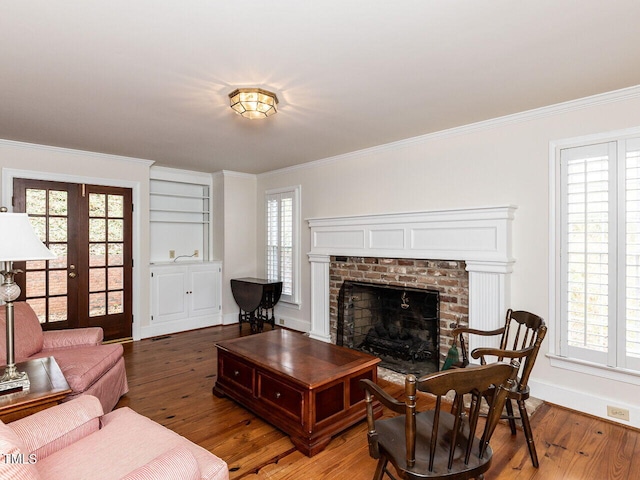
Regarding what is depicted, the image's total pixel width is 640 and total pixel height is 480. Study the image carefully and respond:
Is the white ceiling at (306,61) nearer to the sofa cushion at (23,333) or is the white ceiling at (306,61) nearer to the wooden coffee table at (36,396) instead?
the sofa cushion at (23,333)

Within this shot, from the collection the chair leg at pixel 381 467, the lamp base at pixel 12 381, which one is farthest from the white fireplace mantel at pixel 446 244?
the lamp base at pixel 12 381

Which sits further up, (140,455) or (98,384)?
(140,455)

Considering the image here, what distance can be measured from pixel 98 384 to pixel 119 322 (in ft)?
7.29

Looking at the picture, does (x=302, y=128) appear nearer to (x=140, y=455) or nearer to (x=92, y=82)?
(x=92, y=82)

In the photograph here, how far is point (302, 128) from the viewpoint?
336 centimetres

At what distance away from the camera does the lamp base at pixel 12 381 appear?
5.97 feet

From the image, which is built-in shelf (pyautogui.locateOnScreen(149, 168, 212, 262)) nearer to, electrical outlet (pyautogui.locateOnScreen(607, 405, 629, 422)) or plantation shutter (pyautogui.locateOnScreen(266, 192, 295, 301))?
plantation shutter (pyautogui.locateOnScreen(266, 192, 295, 301))

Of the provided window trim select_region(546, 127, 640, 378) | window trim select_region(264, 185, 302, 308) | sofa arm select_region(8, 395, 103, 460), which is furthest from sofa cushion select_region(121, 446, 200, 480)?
window trim select_region(264, 185, 302, 308)

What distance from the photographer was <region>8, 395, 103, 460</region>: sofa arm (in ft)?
4.61

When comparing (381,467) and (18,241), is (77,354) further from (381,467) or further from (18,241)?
(381,467)

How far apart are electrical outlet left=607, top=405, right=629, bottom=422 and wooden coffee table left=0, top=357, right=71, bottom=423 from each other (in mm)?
3442

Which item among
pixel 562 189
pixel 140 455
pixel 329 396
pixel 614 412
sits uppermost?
pixel 562 189

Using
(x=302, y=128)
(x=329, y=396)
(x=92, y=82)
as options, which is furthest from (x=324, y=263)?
(x=92, y=82)

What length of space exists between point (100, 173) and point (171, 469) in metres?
4.12
